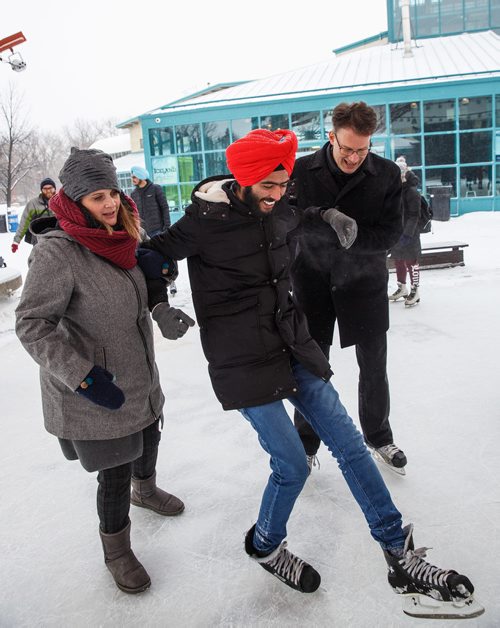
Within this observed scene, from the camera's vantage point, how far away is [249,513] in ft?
8.69

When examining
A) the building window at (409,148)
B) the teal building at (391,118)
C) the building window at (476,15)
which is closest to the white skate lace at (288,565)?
the teal building at (391,118)

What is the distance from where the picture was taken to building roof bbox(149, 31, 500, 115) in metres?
16.3

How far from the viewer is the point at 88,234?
1.96 meters

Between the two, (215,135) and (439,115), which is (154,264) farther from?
(215,135)

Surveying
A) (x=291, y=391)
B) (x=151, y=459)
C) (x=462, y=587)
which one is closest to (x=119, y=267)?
(x=291, y=391)

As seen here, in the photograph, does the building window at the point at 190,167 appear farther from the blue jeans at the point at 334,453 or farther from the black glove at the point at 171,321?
the blue jeans at the point at 334,453

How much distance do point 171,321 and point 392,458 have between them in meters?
1.49

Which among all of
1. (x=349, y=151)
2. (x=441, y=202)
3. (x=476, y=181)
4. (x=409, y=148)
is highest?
(x=349, y=151)

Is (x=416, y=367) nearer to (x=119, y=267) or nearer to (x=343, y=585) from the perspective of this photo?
(x=343, y=585)

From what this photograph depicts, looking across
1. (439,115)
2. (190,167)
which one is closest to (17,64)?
(190,167)

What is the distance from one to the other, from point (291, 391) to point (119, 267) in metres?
0.78

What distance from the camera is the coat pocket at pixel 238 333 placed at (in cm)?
205

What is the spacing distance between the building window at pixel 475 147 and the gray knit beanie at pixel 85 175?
15897 mm

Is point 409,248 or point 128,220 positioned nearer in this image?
point 128,220
